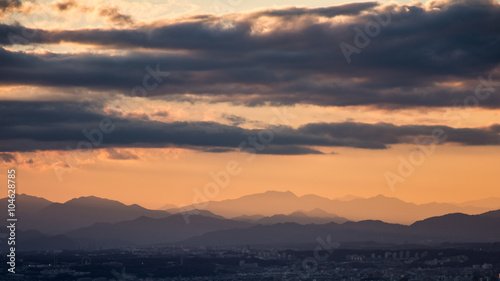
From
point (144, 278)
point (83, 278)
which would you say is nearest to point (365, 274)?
point (144, 278)

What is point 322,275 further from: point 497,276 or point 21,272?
point 21,272

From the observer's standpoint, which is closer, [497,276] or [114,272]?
[497,276]

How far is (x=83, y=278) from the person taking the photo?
609 ft

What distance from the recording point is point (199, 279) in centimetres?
19125

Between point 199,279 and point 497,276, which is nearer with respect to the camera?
point 497,276

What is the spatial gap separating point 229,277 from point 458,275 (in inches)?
2031

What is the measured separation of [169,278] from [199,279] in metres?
7.23

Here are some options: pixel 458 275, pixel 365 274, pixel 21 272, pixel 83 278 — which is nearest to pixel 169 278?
pixel 83 278

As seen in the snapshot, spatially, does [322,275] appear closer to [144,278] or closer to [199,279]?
[199,279]

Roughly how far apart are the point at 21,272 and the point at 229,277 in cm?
4692

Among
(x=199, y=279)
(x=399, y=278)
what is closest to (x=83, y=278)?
(x=199, y=279)

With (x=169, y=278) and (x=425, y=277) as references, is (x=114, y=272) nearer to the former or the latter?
(x=169, y=278)

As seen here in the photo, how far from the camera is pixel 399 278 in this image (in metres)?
181

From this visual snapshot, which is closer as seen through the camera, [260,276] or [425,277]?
[425,277]
